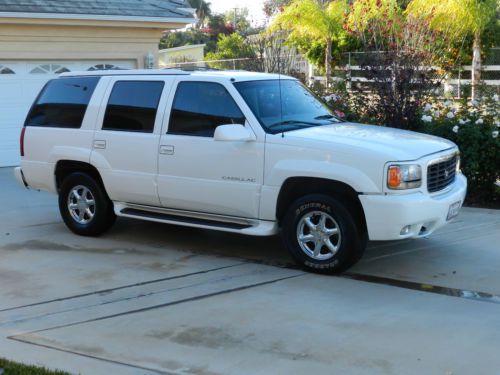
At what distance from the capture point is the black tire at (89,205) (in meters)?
8.57

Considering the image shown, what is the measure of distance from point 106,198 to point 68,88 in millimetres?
1469

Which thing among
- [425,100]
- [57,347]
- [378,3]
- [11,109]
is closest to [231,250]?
[57,347]

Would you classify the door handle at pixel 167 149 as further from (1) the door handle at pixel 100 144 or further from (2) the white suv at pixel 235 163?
(1) the door handle at pixel 100 144

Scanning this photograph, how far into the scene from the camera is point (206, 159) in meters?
7.54

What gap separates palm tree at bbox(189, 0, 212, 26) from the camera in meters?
71.8

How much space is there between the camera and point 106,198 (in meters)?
8.59

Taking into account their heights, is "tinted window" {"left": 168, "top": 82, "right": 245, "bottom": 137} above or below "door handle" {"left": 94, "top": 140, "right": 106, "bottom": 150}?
above

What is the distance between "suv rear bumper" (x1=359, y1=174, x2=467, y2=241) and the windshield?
1.32 m

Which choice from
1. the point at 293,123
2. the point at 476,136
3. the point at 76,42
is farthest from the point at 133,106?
the point at 76,42

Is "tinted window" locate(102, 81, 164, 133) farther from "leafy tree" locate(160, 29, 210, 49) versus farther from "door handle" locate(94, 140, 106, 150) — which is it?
"leafy tree" locate(160, 29, 210, 49)

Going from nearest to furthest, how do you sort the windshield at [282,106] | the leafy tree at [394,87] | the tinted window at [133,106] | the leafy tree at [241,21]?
the windshield at [282,106] < the tinted window at [133,106] < the leafy tree at [394,87] < the leafy tree at [241,21]

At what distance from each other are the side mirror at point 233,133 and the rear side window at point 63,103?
225cm

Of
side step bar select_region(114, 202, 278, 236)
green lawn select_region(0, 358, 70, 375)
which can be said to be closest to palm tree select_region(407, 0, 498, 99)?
side step bar select_region(114, 202, 278, 236)

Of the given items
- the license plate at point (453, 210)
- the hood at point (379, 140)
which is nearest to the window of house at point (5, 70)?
the hood at point (379, 140)
